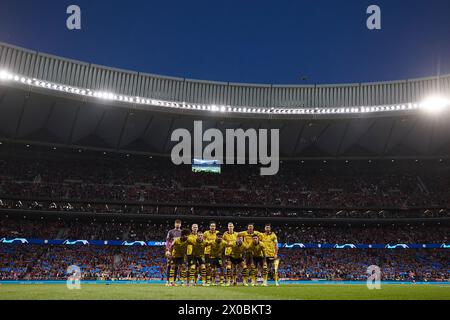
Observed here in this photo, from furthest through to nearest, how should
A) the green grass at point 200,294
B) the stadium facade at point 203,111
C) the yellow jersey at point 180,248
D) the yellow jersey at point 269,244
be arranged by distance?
the stadium facade at point 203,111 → the yellow jersey at point 269,244 → the yellow jersey at point 180,248 → the green grass at point 200,294

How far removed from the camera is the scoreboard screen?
5447 cm

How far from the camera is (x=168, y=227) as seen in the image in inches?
1940

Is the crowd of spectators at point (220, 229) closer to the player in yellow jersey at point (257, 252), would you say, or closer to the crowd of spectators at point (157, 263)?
the crowd of spectators at point (157, 263)

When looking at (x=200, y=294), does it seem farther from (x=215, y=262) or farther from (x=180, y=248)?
(x=215, y=262)

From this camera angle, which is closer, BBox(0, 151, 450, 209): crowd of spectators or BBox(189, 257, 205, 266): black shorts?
BBox(189, 257, 205, 266): black shorts

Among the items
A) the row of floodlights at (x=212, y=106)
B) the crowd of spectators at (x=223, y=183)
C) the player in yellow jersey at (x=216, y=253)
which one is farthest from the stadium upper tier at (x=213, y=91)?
the player in yellow jersey at (x=216, y=253)

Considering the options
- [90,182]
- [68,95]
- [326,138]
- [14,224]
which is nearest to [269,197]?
[326,138]

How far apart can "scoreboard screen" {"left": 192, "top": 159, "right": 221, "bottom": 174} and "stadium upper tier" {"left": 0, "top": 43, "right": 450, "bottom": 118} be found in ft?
28.7

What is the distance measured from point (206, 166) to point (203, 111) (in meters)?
11.0

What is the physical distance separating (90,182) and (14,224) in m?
9.47

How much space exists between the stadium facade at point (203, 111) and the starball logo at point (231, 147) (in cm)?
108

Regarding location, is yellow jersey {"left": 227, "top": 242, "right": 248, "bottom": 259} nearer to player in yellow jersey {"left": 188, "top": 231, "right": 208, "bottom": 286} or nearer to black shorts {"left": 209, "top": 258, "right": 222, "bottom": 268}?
black shorts {"left": 209, "top": 258, "right": 222, "bottom": 268}

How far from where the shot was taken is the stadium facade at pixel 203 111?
43156 millimetres

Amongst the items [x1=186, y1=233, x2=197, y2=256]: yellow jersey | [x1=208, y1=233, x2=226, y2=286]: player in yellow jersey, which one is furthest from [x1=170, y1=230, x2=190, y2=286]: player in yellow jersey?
[x1=208, y1=233, x2=226, y2=286]: player in yellow jersey
